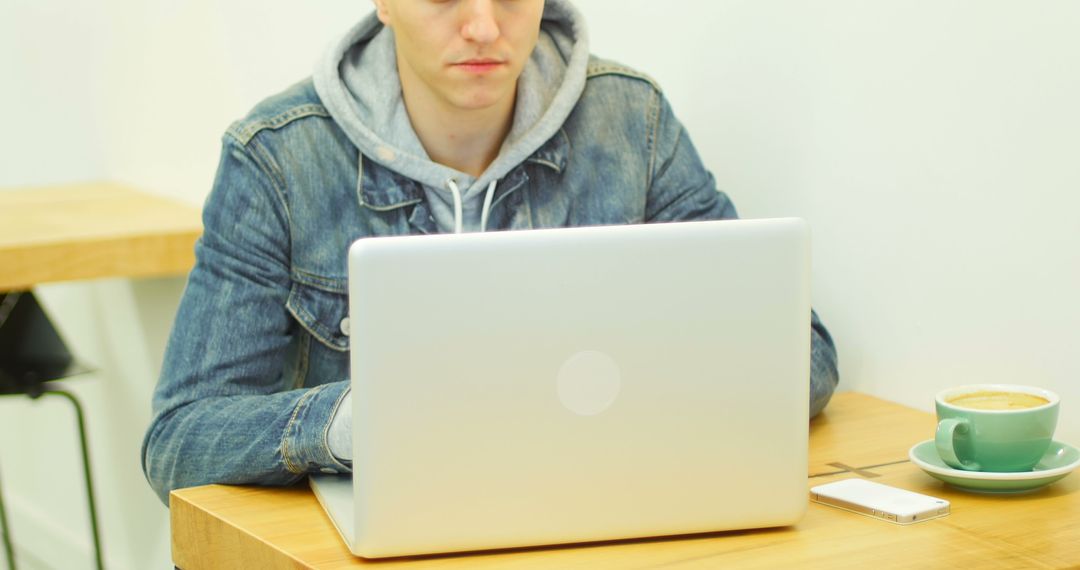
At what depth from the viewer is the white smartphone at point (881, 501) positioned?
0.93m

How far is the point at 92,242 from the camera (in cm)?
197

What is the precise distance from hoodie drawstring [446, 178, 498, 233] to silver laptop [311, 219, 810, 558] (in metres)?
0.48

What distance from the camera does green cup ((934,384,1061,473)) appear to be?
983 mm

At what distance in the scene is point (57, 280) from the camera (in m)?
1.93

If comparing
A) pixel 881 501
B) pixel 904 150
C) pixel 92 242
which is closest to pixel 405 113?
pixel 904 150

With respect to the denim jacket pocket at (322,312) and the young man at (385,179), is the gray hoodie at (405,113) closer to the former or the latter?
the young man at (385,179)

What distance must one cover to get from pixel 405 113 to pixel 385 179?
0.08 m

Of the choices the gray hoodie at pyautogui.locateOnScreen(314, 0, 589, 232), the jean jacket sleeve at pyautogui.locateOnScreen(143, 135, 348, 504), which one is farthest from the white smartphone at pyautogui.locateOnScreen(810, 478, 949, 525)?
the gray hoodie at pyautogui.locateOnScreen(314, 0, 589, 232)

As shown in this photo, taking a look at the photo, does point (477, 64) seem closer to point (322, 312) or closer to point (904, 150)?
point (322, 312)

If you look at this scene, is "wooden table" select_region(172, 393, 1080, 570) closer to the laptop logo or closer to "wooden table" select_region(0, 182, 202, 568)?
the laptop logo

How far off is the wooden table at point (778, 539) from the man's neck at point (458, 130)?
444mm

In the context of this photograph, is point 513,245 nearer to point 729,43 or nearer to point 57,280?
point 729,43

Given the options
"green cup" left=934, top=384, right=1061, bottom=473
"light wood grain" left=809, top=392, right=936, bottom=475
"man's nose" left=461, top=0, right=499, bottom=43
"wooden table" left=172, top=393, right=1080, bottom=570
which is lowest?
"light wood grain" left=809, top=392, right=936, bottom=475

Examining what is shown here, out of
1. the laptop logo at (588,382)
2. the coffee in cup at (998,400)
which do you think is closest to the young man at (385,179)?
the coffee in cup at (998,400)
